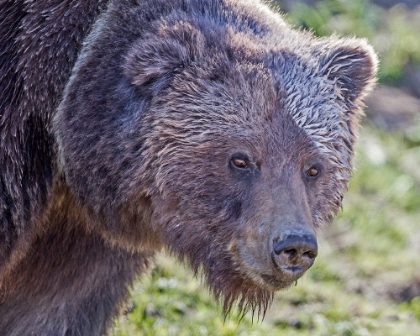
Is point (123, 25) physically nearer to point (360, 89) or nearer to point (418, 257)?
point (360, 89)

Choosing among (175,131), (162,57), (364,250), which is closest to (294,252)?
(175,131)

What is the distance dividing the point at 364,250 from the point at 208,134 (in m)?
4.67

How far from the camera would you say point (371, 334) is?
810 cm

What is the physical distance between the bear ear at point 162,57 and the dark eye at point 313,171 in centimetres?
94

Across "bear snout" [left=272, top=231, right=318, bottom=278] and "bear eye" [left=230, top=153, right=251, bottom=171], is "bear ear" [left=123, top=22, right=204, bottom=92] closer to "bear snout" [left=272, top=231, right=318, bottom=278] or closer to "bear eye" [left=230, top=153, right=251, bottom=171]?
"bear eye" [left=230, top=153, right=251, bottom=171]

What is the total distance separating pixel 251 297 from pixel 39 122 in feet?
5.55

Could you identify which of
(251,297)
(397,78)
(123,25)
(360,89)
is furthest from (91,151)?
(397,78)

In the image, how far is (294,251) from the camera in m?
5.08

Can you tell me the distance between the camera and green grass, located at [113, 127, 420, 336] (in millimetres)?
7656

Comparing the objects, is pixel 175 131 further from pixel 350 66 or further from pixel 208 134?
pixel 350 66

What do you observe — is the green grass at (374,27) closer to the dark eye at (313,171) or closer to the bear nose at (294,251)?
the dark eye at (313,171)

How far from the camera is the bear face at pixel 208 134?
17.9ft

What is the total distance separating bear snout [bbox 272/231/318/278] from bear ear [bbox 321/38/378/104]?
128 cm

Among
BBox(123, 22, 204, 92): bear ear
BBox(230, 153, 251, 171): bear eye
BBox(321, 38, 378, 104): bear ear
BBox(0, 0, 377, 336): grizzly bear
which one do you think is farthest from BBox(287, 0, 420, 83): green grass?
BBox(230, 153, 251, 171): bear eye
